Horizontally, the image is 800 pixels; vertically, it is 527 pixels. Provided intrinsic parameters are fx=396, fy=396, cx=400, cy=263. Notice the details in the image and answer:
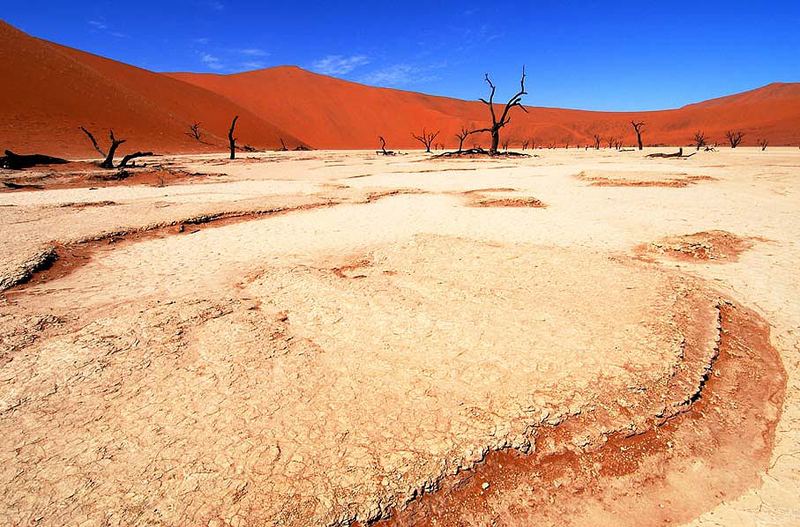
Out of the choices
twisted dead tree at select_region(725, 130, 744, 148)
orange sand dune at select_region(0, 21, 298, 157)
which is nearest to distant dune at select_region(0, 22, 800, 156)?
orange sand dune at select_region(0, 21, 298, 157)

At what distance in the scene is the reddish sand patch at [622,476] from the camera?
4.62 feet

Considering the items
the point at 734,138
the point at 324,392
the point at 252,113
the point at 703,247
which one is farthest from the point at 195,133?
the point at 734,138

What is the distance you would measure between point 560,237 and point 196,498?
4296 mm

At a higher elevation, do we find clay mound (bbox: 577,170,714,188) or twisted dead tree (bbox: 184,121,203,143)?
twisted dead tree (bbox: 184,121,203,143)

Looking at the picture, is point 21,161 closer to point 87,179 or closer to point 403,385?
point 87,179

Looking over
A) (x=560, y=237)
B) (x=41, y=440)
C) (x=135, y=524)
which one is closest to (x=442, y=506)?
(x=135, y=524)

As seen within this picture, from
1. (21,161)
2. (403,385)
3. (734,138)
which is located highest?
(734,138)

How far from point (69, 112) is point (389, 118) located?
45.0m

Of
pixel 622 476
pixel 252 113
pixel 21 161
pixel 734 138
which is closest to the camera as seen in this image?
pixel 622 476

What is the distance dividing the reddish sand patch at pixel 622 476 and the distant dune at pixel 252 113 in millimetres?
29703

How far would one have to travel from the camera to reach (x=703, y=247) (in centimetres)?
408

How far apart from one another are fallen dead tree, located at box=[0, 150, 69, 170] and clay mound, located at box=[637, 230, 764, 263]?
1933 centimetres

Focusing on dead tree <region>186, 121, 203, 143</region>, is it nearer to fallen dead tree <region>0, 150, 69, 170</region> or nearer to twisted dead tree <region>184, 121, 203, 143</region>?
twisted dead tree <region>184, 121, 203, 143</region>

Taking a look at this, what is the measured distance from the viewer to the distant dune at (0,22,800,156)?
28.3 m
